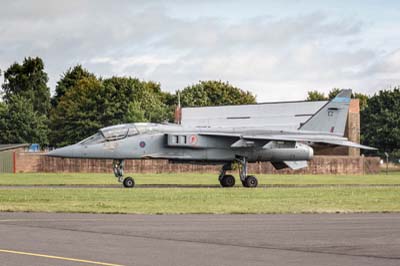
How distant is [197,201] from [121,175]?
475 inches

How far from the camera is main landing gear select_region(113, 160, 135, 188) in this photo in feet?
124

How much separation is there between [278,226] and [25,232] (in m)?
5.45

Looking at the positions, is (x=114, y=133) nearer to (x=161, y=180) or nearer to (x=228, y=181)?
(x=228, y=181)

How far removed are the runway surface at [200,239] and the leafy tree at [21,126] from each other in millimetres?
87931

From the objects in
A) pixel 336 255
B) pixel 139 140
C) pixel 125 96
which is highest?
pixel 125 96

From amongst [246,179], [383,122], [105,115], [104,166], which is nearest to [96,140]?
[246,179]

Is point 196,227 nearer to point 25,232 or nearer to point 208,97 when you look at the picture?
point 25,232

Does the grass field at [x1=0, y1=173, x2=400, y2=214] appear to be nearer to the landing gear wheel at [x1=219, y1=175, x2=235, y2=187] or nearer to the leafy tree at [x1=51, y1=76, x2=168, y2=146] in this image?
the landing gear wheel at [x1=219, y1=175, x2=235, y2=187]

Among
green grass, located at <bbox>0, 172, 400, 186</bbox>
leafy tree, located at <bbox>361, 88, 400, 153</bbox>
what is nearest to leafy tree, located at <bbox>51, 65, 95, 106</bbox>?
leafy tree, located at <bbox>361, 88, 400, 153</bbox>

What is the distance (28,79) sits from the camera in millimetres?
150625

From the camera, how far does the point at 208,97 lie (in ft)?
438

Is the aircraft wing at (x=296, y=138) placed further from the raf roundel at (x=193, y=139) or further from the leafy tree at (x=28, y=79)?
the leafy tree at (x=28, y=79)

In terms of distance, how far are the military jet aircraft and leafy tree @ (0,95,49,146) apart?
69885 mm

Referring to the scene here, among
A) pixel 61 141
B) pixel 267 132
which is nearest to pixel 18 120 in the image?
pixel 61 141
